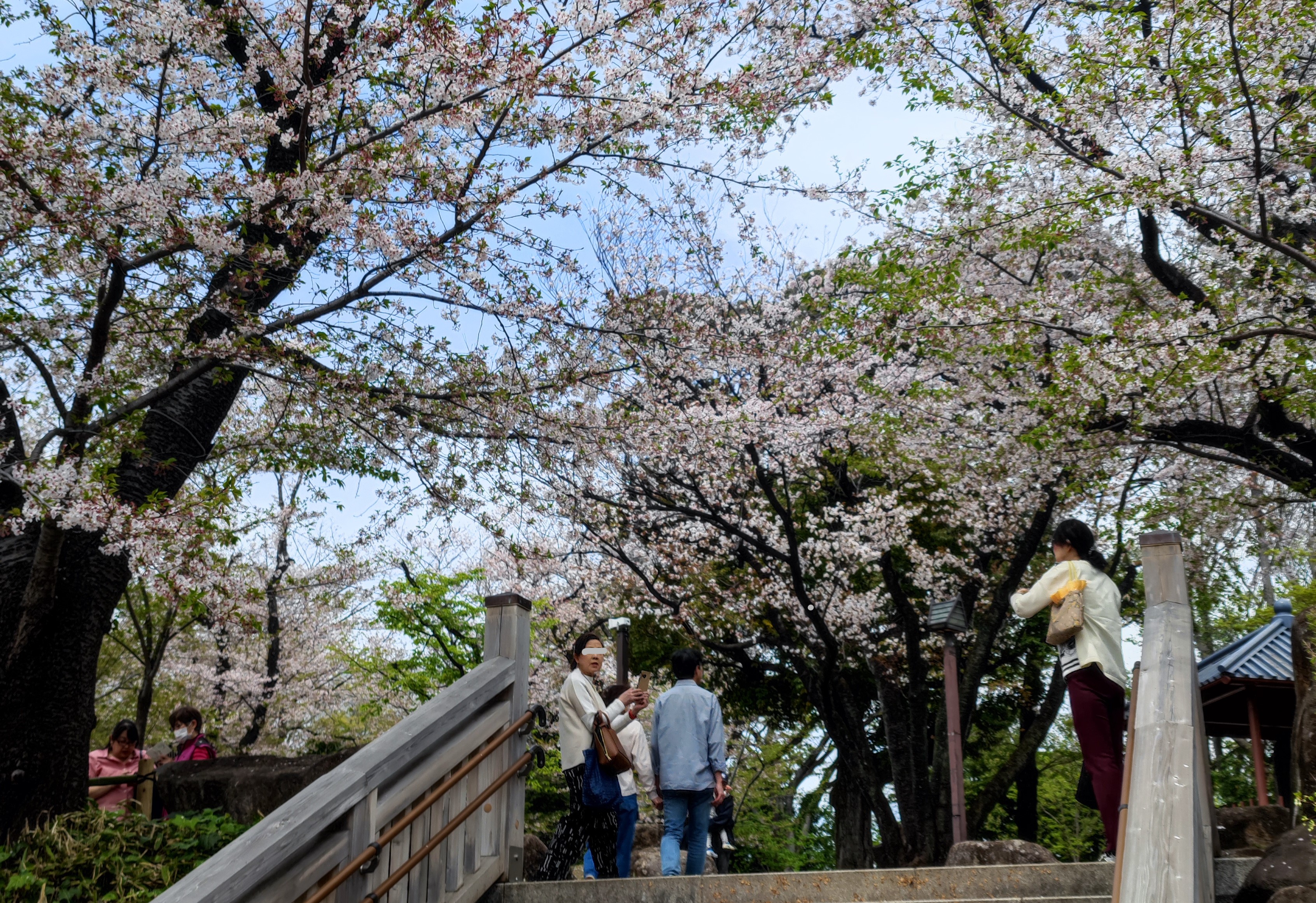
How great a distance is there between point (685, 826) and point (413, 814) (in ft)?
10.0

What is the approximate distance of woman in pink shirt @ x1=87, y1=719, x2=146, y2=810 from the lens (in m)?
7.79

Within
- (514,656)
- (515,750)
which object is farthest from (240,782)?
(514,656)

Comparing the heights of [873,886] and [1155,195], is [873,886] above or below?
below

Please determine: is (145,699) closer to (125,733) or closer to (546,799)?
(546,799)

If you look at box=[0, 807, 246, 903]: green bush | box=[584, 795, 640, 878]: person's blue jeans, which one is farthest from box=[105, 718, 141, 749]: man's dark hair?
box=[584, 795, 640, 878]: person's blue jeans

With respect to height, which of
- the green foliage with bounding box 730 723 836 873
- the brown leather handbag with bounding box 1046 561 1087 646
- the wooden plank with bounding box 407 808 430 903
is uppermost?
the brown leather handbag with bounding box 1046 561 1087 646

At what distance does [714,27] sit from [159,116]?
4337 mm

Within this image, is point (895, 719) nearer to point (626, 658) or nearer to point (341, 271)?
point (626, 658)

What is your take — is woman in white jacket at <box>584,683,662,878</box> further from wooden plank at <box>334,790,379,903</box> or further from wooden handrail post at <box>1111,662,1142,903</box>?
wooden handrail post at <box>1111,662,1142,903</box>

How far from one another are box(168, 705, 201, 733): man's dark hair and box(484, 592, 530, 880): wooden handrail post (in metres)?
5.12

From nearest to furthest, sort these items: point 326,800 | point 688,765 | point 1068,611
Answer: point 326,800 → point 1068,611 → point 688,765

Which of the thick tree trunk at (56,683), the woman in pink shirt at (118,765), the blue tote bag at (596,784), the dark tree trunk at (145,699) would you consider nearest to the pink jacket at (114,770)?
the woman in pink shirt at (118,765)

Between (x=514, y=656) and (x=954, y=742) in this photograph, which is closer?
(x=514, y=656)

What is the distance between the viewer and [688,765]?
259 inches
